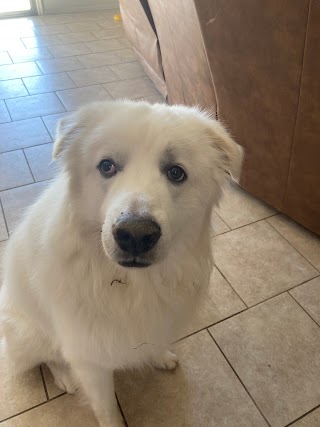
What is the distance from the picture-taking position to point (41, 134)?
3096mm

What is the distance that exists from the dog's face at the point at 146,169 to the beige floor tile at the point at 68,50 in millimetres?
3748

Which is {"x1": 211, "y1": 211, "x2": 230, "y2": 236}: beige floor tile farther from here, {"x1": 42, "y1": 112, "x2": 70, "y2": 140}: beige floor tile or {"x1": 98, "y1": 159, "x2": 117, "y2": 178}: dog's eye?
{"x1": 42, "y1": 112, "x2": 70, "y2": 140}: beige floor tile

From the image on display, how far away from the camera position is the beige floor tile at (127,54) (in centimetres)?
445

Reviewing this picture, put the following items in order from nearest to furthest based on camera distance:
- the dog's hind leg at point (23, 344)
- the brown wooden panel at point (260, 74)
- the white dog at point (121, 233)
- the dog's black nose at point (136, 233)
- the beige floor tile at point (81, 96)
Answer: the dog's black nose at point (136, 233) → the white dog at point (121, 233) → the dog's hind leg at point (23, 344) → the brown wooden panel at point (260, 74) → the beige floor tile at point (81, 96)

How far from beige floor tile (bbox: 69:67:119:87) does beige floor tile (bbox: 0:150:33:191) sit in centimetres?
137

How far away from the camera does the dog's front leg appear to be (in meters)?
1.30

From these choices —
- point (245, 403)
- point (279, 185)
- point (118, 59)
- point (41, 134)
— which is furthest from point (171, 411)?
point (118, 59)

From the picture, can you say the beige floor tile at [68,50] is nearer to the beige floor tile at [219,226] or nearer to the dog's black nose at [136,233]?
the beige floor tile at [219,226]

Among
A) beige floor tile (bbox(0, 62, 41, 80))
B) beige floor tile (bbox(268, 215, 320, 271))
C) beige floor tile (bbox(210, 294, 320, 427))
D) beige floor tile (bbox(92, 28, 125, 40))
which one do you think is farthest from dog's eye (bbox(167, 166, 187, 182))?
beige floor tile (bbox(92, 28, 125, 40))

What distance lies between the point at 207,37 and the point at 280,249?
135 centimetres

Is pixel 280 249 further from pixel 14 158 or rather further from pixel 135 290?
pixel 14 158

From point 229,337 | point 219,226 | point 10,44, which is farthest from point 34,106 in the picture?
point 229,337

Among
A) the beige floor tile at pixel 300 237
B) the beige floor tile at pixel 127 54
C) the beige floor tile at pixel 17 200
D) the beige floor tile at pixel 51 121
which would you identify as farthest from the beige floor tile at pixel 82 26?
the beige floor tile at pixel 300 237

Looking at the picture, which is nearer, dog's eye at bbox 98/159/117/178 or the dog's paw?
dog's eye at bbox 98/159/117/178
